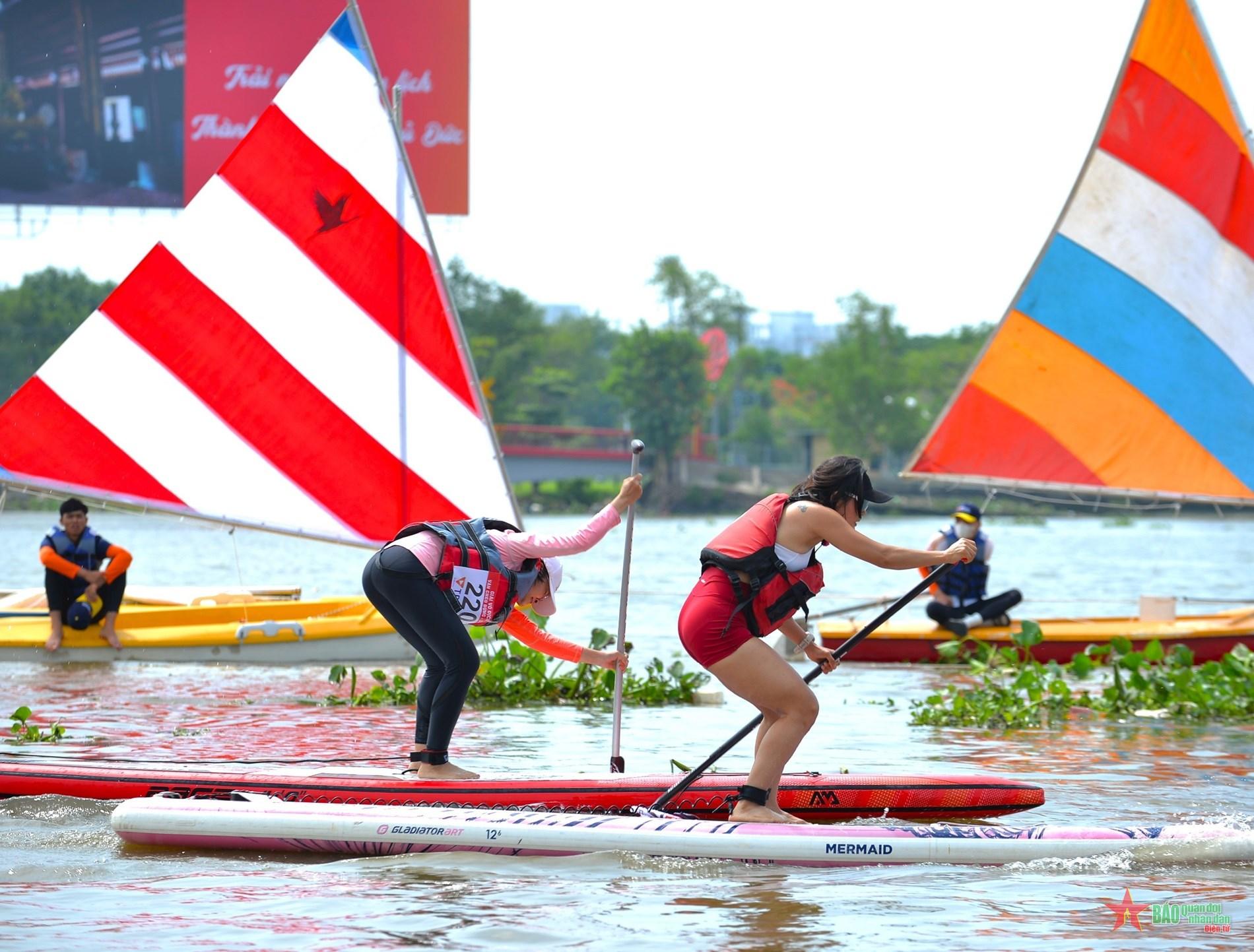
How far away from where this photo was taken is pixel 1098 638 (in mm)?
15648

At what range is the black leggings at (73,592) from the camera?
47.7ft

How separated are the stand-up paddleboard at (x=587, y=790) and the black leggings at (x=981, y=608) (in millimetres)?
8002

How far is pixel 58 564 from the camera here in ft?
46.8

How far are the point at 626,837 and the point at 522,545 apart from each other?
57.6 inches

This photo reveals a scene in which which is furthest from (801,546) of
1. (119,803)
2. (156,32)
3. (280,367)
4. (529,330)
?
(529,330)

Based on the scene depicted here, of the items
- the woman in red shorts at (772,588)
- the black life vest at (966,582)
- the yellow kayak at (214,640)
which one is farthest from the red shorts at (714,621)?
the black life vest at (966,582)

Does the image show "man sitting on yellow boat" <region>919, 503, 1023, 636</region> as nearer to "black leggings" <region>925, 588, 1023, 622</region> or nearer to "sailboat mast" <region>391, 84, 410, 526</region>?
"black leggings" <region>925, 588, 1023, 622</region>

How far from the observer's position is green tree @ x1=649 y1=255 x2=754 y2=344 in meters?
137

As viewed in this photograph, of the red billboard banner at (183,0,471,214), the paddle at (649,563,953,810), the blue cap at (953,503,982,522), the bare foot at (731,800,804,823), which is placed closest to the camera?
the bare foot at (731,800,804,823)

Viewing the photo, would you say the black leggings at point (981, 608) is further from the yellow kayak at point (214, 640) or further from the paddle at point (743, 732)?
the paddle at point (743, 732)

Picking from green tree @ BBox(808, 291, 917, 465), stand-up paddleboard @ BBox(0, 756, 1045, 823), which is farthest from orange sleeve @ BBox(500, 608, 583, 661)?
green tree @ BBox(808, 291, 917, 465)

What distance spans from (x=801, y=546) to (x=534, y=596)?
1492mm

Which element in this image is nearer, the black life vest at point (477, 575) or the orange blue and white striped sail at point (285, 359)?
the black life vest at point (477, 575)

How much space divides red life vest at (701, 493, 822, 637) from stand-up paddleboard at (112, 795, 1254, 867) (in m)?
0.96
